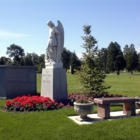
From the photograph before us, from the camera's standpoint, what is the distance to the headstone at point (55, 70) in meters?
12.3

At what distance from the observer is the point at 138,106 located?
439 inches

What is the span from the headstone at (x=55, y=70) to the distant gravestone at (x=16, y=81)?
414 cm

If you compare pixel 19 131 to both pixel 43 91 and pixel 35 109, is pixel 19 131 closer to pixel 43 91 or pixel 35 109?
pixel 35 109

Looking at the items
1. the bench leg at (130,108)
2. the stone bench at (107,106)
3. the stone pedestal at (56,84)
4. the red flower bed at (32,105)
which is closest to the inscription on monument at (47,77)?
the stone pedestal at (56,84)

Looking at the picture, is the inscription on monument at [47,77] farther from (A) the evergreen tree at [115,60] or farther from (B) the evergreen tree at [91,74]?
(A) the evergreen tree at [115,60]

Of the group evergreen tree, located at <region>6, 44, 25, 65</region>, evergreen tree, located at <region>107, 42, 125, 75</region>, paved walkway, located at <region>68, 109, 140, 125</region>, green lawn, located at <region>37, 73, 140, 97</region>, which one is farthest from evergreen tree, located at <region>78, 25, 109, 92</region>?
evergreen tree, located at <region>6, 44, 25, 65</region>

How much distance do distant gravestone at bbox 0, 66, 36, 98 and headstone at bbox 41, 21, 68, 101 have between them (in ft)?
13.6

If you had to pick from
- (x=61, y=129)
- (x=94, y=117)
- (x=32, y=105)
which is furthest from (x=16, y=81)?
(x=61, y=129)

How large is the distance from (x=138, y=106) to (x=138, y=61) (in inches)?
Result: 2849

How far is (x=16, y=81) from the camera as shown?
16.8 metres

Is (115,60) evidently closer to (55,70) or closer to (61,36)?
(61,36)

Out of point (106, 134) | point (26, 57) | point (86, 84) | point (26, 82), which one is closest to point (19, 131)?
point (106, 134)

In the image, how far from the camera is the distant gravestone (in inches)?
642

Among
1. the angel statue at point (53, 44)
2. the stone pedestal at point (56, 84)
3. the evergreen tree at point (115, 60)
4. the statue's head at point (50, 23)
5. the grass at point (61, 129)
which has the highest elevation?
the evergreen tree at point (115, 60)
